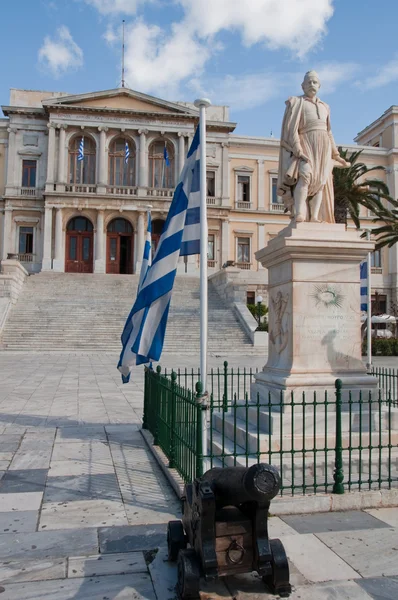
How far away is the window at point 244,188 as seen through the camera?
46.9m

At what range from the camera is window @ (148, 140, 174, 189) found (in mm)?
43562

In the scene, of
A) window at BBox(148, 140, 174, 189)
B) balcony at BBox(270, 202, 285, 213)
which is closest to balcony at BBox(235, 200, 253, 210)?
balcony at BBox(270, 202, 285, 213)

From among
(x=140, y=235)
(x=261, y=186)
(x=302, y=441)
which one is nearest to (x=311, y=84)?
(x=302, y=441)

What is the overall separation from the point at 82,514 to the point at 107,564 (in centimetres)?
105

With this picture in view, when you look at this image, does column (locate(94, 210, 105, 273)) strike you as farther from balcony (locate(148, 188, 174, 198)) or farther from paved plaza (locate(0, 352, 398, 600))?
paved plaza (locate(0, 352, 398, 600))

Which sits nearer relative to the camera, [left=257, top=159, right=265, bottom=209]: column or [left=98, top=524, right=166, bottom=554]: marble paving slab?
[left=98, top=524, right=166, bottom=554]: marble paving slab

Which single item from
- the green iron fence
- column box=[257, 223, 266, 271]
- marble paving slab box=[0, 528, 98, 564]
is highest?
column box=[257, 223, 266, 271]

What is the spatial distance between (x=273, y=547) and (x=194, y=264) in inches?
1497

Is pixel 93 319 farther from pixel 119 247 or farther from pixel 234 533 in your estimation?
pixel 234 533

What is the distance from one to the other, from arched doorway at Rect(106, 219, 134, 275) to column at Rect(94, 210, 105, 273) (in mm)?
1080

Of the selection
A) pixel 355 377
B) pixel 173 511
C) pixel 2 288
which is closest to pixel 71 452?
pixel 173 511

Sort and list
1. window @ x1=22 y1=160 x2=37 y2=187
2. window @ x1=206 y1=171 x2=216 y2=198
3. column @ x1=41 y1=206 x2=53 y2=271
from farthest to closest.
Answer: window @ x1=206 y1=171 x2=216 y2=198, window @ x1=22 y1=160 x2=37 y2=187, column @ x1=41 y1=206 x2=53 y2=271

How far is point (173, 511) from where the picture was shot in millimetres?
5055

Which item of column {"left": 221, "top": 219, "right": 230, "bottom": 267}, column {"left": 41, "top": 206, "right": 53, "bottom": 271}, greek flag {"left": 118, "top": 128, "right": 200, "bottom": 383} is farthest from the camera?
column {"left": 221, "top": 219, "right": 230, "bottom": 267}
